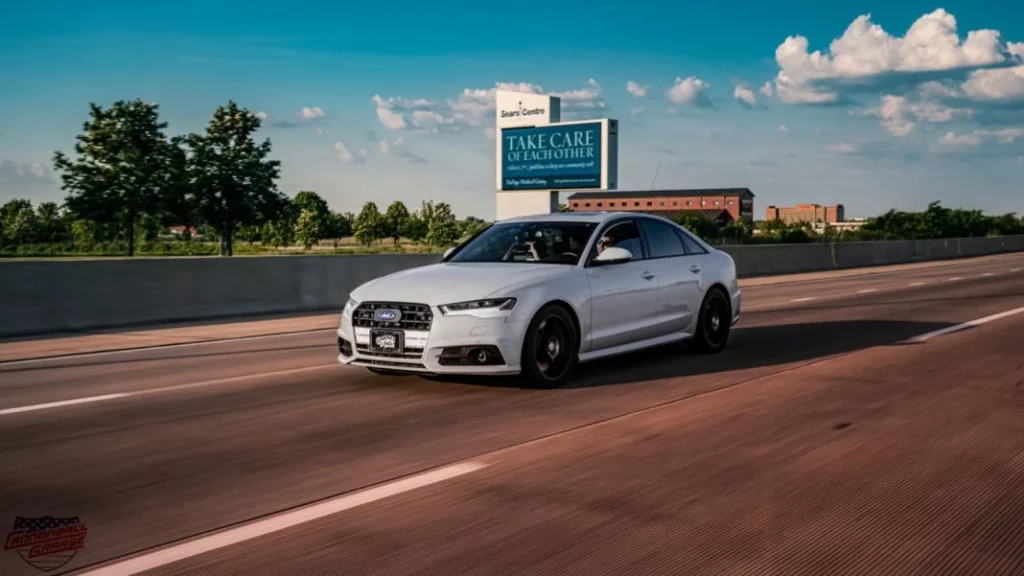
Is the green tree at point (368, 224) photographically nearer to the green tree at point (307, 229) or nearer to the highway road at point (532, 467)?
the green tree at point (307, 229)

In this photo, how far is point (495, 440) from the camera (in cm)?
689

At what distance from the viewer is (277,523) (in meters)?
4.93

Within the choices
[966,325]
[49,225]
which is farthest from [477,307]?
[49,225]

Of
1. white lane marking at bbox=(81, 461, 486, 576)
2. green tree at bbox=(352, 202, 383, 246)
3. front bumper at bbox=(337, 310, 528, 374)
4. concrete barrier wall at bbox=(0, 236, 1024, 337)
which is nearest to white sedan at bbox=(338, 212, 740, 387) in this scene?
front bumper at bbox=(337, 310, 528, 374)

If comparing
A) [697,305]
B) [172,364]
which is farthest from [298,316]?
[697,305]

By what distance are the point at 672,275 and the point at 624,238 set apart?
Result: 2.33 feet

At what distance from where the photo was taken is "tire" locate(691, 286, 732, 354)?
1126cm

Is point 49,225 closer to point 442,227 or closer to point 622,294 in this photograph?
point 442,227

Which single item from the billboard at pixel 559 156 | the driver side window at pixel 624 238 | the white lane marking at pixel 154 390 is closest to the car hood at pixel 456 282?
the driver side window at pixel 624 238

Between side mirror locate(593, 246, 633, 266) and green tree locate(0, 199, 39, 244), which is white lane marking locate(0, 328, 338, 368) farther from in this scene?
green tree locate(0, 199, 39, 244)

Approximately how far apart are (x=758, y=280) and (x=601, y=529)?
26.3 metres

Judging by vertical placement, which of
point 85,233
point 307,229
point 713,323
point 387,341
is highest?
point 307,229

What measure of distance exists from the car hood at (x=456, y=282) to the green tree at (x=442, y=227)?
162 m

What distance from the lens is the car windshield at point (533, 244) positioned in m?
9.74
